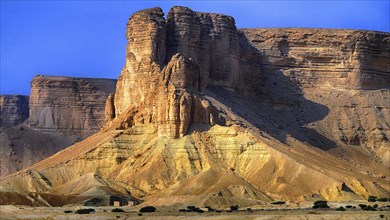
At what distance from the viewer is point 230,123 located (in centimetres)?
12144

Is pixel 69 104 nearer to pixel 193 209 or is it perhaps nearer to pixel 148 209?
pixel 148 209

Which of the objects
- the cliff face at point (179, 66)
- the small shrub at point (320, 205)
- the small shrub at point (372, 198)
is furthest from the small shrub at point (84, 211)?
the cliff face at point (179, 66)

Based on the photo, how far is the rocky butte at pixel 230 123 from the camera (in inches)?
4466

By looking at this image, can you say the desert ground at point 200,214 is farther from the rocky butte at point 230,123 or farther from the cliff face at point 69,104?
the cliff face at point 69,104

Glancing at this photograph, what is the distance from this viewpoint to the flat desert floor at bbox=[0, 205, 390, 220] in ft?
269

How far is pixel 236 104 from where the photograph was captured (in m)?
135

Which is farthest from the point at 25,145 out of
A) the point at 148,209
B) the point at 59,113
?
the point at 148,209

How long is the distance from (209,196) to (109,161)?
20406 mm

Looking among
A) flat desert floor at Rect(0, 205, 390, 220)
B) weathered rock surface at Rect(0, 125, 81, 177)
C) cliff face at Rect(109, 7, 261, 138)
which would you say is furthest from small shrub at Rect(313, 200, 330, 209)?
weathered rock surface at Rect(0, 125, 81, 177)

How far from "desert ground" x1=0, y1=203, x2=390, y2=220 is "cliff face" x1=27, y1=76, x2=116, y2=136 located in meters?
89.7

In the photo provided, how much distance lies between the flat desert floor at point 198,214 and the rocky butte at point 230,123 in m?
10.5

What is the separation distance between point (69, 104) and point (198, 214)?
107 m

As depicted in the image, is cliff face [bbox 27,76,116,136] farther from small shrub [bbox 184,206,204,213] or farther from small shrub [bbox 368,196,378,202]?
small shrub [bbox 184,206,204,213]

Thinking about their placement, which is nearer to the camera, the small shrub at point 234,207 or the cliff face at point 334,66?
the small shrub at point 234,207
